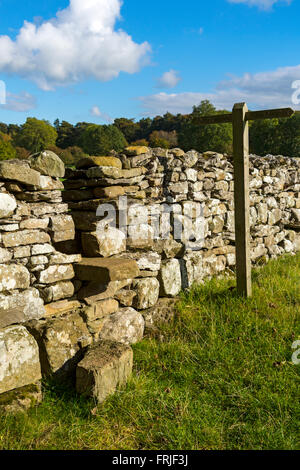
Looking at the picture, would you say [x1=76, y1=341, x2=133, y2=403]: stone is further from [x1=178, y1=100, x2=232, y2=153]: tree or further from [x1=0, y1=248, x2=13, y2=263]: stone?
[x1=178, y1=100, x2=232, y2=153]: tree

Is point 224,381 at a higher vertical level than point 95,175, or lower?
lower

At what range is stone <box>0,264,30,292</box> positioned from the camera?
318 centimetres

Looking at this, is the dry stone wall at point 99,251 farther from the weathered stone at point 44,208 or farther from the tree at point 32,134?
the tree at point 32,134

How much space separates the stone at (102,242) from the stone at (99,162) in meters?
0.68

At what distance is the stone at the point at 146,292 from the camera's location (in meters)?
4.24

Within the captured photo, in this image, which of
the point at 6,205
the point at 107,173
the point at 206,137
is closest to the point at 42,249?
the point at 6,205

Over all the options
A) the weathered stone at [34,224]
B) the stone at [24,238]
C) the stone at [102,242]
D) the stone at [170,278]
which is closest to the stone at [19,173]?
the weathered stone at [34,224]

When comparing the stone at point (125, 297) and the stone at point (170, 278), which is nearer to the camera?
the stone at point (125, 297)

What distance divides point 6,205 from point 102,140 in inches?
315

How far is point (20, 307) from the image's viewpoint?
129 inches

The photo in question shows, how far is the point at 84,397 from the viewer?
3.08m

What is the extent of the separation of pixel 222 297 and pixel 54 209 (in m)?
2.26

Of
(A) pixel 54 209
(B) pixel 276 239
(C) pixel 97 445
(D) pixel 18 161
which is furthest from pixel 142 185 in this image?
(B) pixel 276 239
